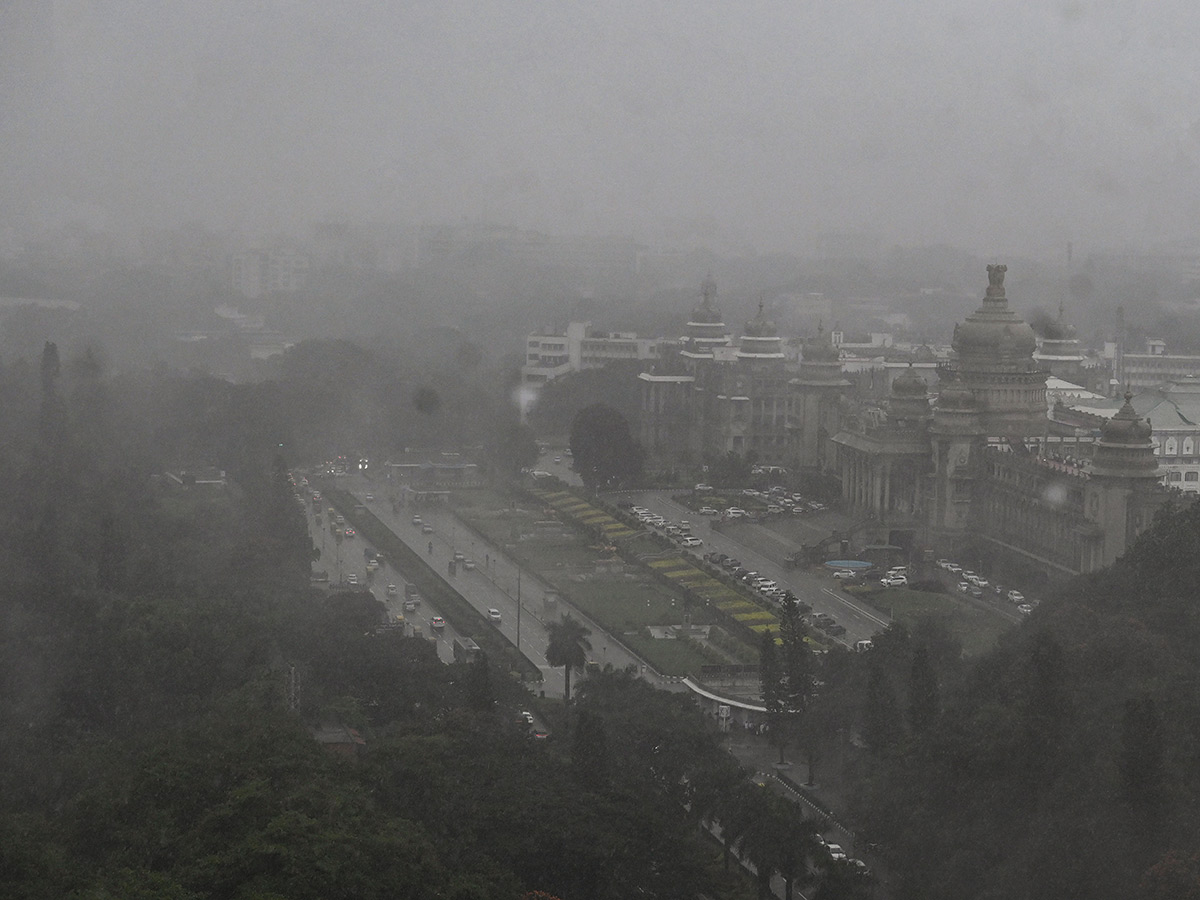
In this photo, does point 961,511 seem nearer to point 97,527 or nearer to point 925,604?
point 925,604

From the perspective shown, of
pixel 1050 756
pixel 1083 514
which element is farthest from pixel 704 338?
pixel 1050 756

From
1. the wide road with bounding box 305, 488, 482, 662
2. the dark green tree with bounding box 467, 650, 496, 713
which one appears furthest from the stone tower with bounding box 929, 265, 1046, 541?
the dark green tree with bounding box 467, 650, 496, 713

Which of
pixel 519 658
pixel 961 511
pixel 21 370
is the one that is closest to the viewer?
pixel 519 658

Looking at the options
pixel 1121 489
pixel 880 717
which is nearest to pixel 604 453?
pixel 1121 489

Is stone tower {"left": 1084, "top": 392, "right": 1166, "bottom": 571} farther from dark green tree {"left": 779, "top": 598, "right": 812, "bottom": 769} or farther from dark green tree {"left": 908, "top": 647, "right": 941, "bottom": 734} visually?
dark green tree {"left": 908, "top": 647, "right": 941, "bottom": 734}

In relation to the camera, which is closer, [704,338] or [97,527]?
[97,527]

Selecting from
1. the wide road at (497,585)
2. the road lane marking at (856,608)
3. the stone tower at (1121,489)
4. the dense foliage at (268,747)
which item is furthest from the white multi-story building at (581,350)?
the stone tower at (1121,489)
